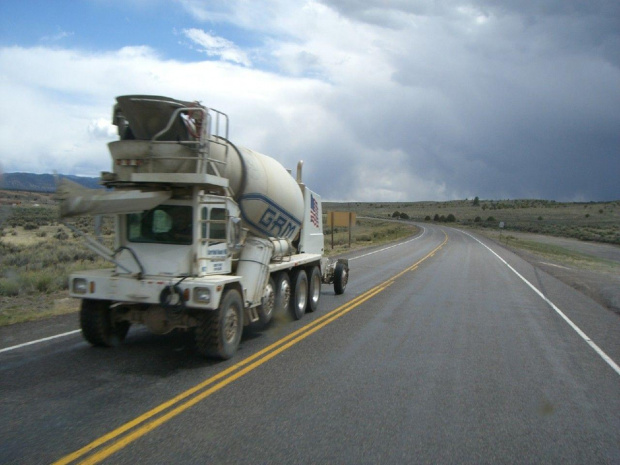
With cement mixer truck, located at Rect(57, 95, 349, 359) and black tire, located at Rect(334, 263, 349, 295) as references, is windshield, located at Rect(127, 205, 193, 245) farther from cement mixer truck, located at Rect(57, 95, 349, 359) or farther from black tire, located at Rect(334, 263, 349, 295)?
black tire, located at Rect(334, 263, 349, 295)

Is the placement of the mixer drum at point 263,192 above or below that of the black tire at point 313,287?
above

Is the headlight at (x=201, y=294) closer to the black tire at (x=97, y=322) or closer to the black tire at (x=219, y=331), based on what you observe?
the black tire at (x=219, y=331)

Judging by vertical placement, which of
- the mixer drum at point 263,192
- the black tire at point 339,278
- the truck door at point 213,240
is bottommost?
the black tire at point 339,278

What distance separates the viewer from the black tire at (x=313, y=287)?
475 inches

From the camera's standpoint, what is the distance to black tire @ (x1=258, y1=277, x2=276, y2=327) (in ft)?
30.6

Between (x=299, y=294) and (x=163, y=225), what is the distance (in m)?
4.14

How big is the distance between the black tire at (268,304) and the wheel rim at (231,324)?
1.39 m

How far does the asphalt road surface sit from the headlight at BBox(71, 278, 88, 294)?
894 millimetres

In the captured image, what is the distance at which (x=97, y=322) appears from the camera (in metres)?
7.88

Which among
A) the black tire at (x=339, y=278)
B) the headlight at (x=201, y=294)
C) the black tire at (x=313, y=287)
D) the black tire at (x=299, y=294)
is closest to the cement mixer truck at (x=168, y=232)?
the headlight at (x=201, y=294)

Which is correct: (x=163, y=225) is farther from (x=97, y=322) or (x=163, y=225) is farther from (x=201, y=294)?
(x=97, y=322)

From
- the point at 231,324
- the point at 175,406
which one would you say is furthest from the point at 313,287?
the point at 175,406

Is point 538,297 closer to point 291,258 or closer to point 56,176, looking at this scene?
point 291,258

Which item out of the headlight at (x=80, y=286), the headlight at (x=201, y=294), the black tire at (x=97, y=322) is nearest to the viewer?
the headlight at (x=201, y=294)
